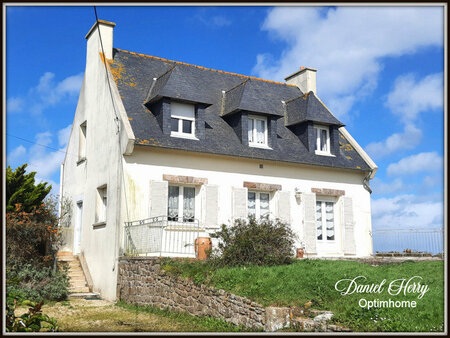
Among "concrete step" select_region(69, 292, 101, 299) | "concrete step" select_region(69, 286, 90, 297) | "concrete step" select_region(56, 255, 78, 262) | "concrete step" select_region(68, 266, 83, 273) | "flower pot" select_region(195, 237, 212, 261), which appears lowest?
"concrete step" select_region(69, 292, 101, 299)

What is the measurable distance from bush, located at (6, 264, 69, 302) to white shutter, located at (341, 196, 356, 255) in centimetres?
933

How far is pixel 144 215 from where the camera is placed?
14.0m

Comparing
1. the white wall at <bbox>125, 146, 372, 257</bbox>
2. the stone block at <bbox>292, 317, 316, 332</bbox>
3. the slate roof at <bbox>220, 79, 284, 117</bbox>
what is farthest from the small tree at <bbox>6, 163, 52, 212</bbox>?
the stone block at <bbox>292, 317, 316, 332</bbox>

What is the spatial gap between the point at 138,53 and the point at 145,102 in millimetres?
3165

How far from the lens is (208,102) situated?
51.8ft

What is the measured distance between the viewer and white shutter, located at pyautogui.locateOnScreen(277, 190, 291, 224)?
1590cm

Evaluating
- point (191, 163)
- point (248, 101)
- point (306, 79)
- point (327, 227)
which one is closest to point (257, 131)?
point (248, 101)

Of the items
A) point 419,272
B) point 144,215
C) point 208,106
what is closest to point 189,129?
point 208,106

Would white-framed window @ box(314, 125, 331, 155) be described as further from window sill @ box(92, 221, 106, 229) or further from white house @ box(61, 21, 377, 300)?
window sill @ box(92, 221, 106, 229)

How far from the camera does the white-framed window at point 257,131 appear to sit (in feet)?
54.5

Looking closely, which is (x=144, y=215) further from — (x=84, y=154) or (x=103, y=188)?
(x=84, y=154)

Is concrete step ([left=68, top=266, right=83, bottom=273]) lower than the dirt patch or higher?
higher

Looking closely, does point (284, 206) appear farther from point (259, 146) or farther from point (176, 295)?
point (176, 295)

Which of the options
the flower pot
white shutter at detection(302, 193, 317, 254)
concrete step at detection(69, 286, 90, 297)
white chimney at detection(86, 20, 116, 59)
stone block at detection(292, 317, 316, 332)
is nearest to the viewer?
stone block at detection(292, 317, 316, 332)
